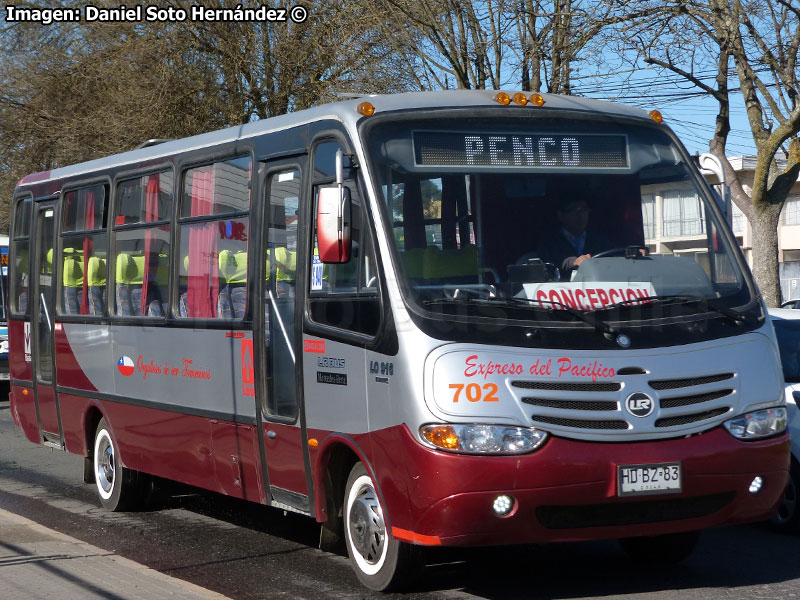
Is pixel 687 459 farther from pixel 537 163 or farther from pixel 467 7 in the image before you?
pixel 467 7

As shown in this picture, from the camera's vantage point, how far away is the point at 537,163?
702cm

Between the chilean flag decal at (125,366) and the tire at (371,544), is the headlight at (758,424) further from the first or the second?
the chilean flag decal at (125,366)

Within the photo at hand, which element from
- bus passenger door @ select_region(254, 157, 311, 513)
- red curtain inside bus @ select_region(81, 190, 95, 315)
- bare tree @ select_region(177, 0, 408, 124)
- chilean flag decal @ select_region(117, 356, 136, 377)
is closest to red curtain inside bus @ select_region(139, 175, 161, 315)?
chilean flag decal @ select_region(117, 356, 136, 377)

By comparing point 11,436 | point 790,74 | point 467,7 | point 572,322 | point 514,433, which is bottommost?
point 11,436

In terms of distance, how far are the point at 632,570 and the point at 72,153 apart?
2092cm

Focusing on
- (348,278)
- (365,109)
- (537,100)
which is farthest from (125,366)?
(537,100)

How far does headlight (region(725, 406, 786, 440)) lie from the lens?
6.49m

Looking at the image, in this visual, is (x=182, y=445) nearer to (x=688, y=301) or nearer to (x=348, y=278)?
(x=348, y=278)

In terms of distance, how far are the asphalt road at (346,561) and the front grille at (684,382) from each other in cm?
120

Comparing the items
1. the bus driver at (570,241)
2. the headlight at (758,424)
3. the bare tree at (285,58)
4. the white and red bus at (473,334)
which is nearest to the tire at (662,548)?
the white and red bus at (473,334)

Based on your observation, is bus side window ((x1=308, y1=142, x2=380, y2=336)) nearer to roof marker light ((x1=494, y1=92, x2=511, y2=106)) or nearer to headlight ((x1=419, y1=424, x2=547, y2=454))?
A: headlight ((x1=419, y1=424, x2=547, y2=454))

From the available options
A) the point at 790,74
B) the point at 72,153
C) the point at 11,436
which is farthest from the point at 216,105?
the point at 790,74

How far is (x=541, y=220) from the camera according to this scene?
6887 mm

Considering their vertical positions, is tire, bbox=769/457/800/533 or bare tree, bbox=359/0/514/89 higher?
bare tree, bbox=359/0/514/89
